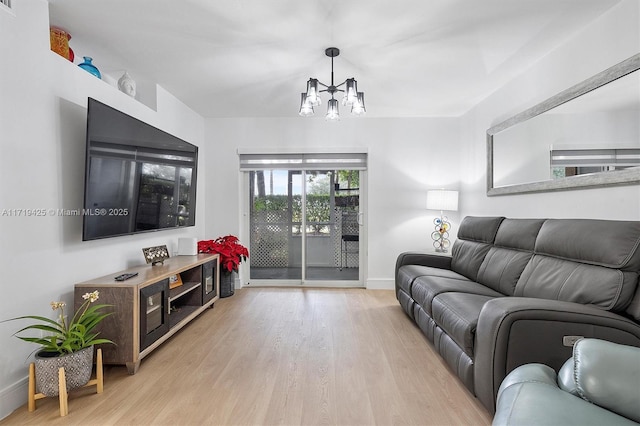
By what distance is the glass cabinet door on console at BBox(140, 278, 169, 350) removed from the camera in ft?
7.33

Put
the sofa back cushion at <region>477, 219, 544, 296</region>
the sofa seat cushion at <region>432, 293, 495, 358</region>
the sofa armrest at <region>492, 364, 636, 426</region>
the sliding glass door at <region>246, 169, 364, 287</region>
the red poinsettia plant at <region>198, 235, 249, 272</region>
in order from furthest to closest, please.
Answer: the sliding glass door at <region>246, 169, 364, 287</region>, the red poinsettia plant at <region>198, 235, 249, 272</region>, the sofa back cushion at <region>477, 219, 544, 296</region>, the sofa seat cushion at <region>432, 293, 495, 358</region>, the sofa armrest at <region>492, 364, 636, 426</region>

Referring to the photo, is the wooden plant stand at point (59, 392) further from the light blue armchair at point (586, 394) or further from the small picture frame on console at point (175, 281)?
the light blue armchair at point (586, 394)

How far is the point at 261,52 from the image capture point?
2660 mm

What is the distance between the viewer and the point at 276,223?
4.67 m

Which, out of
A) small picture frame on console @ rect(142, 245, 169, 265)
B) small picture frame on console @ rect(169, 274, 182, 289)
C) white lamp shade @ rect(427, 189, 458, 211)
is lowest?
small picture frame on console @ rect(169, 274, 182, 289)

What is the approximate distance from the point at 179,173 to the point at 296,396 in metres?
2.51

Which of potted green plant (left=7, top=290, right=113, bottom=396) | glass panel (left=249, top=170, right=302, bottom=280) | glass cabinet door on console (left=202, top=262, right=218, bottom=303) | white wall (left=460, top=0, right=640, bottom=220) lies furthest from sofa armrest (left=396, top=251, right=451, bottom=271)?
potted green plant (left=7, top=290, right=113, bottom=396)

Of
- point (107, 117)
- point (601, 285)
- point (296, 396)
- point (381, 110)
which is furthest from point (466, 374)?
point (381, 110)

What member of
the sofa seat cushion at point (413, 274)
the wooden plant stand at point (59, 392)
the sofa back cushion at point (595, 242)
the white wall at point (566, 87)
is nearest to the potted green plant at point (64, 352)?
the wooden plant stand at point (59, 392)

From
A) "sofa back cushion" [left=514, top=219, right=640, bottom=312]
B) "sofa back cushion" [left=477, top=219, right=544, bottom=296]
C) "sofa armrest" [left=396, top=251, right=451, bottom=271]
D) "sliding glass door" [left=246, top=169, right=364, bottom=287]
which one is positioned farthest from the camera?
"sliding glass door" [left=246, top=169, right=364, bottom=287]

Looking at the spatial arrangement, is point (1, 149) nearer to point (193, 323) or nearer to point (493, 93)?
point (193, 323)

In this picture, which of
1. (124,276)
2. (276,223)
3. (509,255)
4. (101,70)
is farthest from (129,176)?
(509,255)

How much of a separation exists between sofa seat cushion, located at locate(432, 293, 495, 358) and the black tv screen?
2.49 metres

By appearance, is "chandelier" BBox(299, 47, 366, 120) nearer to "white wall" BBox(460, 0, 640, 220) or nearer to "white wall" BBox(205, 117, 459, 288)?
"white wall" BBox(460, 0, 640, 220)
